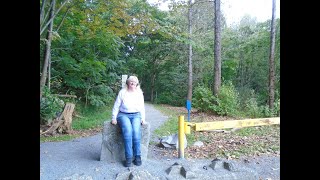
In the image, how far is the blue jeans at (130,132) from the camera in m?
4.19

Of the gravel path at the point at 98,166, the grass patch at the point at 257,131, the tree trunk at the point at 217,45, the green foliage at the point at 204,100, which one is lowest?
the gravel path at the point at 98,166

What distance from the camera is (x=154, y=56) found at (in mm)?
23078

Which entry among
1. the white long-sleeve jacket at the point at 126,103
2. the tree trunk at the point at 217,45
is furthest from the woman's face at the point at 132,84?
the tree trunk at the point at 217,45

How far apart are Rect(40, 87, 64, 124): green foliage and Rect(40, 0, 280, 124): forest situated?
0.08 ft

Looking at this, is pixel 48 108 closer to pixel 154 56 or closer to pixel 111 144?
pixel 111 144

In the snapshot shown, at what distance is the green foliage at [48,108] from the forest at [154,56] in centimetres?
3

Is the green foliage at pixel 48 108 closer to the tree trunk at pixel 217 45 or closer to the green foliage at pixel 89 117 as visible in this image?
the green foliage at pixel 89 117

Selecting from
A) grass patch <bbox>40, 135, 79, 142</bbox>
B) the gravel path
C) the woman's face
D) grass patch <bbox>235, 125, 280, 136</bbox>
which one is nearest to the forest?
grass patch <bbox>40, 135, 79, 142</bbox>

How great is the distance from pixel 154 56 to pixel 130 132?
1919 cm
